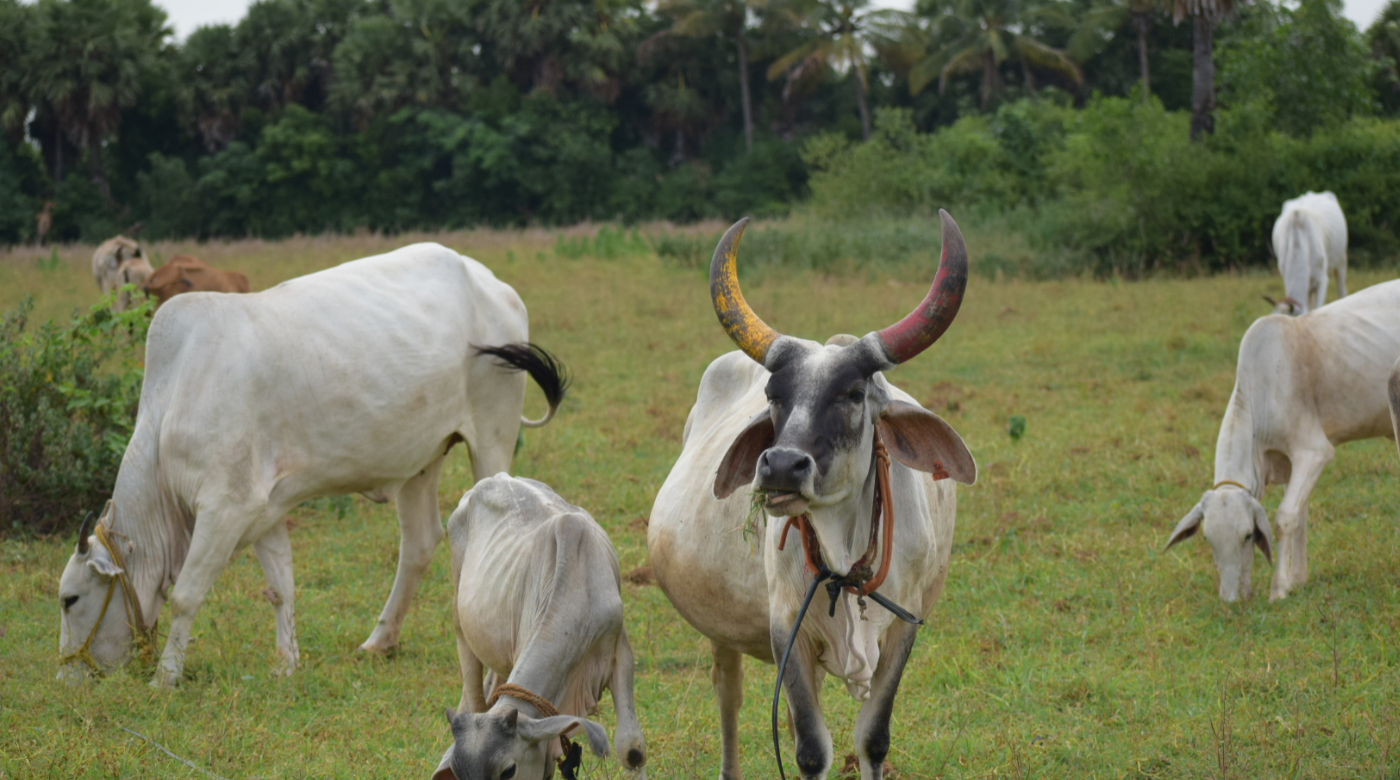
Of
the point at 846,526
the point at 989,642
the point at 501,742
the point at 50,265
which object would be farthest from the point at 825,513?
the point at 50,265

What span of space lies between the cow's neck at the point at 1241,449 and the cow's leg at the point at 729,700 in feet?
10.8

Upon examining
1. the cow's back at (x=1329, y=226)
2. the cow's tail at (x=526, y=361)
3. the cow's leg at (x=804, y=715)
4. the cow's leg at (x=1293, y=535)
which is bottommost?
the cow's back at (x=1329, y=226)

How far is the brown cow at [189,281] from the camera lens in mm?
10289

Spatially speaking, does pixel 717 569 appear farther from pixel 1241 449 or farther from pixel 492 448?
pixel 1241 449

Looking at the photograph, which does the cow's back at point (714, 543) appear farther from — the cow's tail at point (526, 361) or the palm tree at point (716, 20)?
the palm tree at point (716, 20)

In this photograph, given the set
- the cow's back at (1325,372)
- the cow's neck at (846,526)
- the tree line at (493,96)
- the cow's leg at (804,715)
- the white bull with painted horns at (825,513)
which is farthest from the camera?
the tree line at (493,96)

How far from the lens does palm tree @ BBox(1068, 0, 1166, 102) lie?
35.9m

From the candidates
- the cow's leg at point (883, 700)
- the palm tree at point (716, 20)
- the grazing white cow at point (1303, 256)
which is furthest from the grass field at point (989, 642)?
the palm tree at point (716, 20)

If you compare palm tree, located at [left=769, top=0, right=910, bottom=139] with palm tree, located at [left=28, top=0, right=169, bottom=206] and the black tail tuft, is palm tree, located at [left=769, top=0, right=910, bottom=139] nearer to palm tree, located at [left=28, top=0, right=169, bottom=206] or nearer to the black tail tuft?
palm tree, located at [left=28, top=0, right=169, bottom=206]

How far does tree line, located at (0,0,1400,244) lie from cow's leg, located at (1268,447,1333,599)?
91.7ft

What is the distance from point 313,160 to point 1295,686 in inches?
1370

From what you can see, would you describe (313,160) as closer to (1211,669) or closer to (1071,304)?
(1071,304)

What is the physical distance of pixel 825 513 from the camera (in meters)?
3.16

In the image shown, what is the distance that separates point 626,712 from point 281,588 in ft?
7.82
